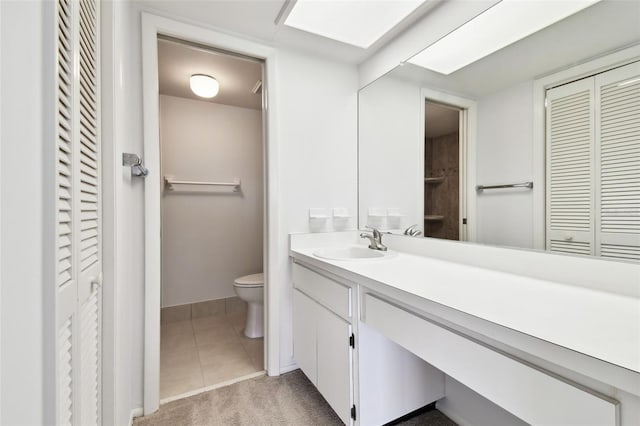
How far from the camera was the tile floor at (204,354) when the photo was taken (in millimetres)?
1749

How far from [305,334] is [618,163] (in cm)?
156

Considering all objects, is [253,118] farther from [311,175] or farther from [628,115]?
[628,115]

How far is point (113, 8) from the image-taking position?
106 cm

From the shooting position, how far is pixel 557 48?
1033 millimetres

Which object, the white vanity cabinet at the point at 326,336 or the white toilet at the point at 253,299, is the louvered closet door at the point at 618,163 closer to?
the white vanity cabinet at the point at 326,336

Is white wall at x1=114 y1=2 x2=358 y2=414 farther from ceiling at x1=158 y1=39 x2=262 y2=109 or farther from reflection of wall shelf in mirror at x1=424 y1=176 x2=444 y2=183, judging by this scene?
reflection of wall shelf in mirror at x1=424 y1=176 x2=444 y2=183

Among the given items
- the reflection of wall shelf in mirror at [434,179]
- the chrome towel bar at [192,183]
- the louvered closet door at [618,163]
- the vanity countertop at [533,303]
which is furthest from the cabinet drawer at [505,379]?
the chrome towel bar at [192,183]

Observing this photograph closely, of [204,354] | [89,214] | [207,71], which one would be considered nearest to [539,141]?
[89,214]

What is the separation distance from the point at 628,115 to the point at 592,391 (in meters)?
0.85

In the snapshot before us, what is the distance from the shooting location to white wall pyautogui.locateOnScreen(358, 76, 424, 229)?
1717mm

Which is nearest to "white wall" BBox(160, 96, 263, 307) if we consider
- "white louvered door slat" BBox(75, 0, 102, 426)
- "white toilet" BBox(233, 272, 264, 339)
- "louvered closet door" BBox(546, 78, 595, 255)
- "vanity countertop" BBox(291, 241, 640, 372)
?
"white toilet" BBox(233, 272, 264, 339)

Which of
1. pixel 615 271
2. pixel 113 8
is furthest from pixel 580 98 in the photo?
pixel 113 8

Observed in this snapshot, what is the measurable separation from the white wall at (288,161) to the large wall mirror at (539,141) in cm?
49

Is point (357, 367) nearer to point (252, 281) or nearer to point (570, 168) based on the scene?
point (570, 168)
